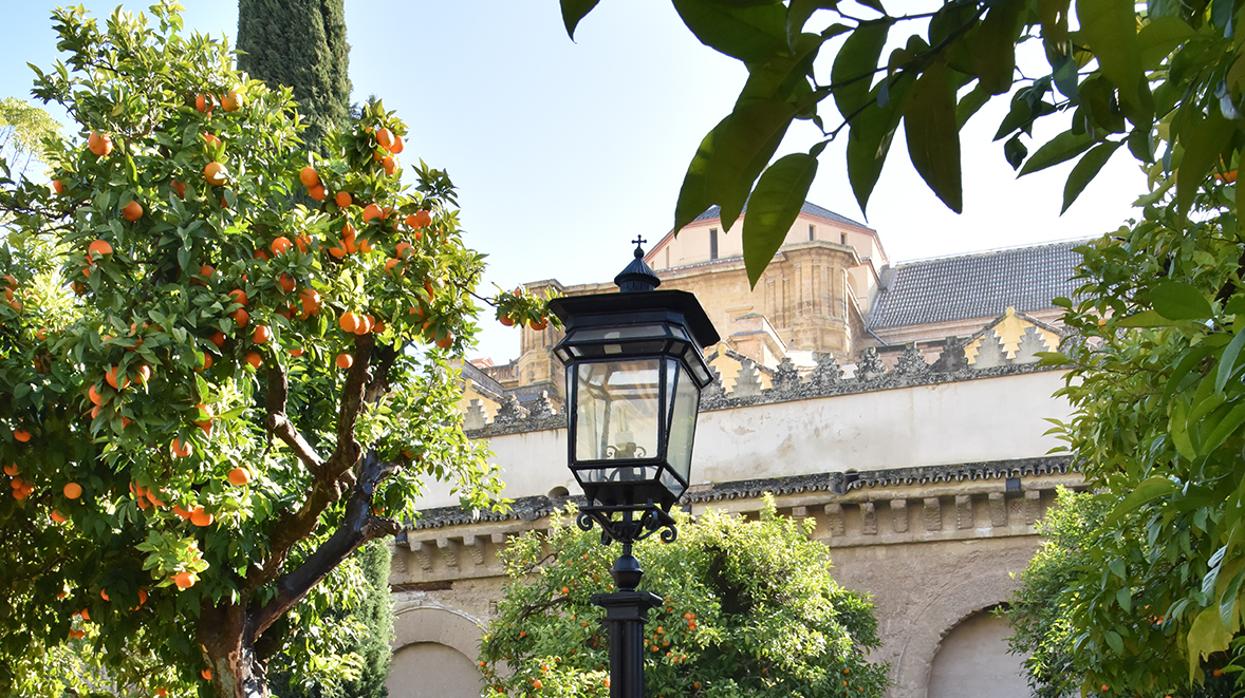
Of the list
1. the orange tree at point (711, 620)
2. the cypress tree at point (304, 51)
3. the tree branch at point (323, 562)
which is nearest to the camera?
the tree branch at point (323, 562)

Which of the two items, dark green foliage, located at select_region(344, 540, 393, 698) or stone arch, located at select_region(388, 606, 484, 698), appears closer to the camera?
dark green foliage, located at select_region(344, 540, 393, 698)

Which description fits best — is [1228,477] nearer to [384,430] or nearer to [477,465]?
[384,430]

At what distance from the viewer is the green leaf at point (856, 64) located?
1092mm

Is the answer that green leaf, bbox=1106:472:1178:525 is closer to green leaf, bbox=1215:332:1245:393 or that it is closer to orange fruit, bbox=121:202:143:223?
green leaf, bbox=1215:332:1245:393

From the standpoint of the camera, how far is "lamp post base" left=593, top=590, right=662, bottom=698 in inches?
181

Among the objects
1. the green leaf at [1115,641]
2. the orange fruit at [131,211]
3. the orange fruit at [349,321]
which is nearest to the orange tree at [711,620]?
the orange fruit at [349,321]

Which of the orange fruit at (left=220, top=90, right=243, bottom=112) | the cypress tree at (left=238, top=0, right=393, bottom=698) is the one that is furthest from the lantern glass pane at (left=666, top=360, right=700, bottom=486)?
the cypress tree at (left=238, top=0, right=393, bottom=698)

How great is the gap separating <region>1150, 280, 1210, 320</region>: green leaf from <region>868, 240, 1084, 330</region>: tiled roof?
30728mm

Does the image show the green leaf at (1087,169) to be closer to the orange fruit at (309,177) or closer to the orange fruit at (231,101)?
the orange fruit at (309,177)

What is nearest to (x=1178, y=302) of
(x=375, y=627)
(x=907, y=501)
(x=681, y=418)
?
(x=681, y=418)

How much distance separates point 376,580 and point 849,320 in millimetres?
18305

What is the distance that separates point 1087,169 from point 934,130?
43cm

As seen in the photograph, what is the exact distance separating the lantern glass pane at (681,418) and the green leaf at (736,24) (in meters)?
3.74

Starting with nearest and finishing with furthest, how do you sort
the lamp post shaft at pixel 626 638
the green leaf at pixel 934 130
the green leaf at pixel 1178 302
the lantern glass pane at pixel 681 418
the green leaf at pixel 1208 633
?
the green leaf at pixel 934 130, the green leaf at pixel 1178 302, the green leaf at pixel 1208 633, the lamp post shaft at pixel 626 638, the lantern glass pane at pixel 681 418
